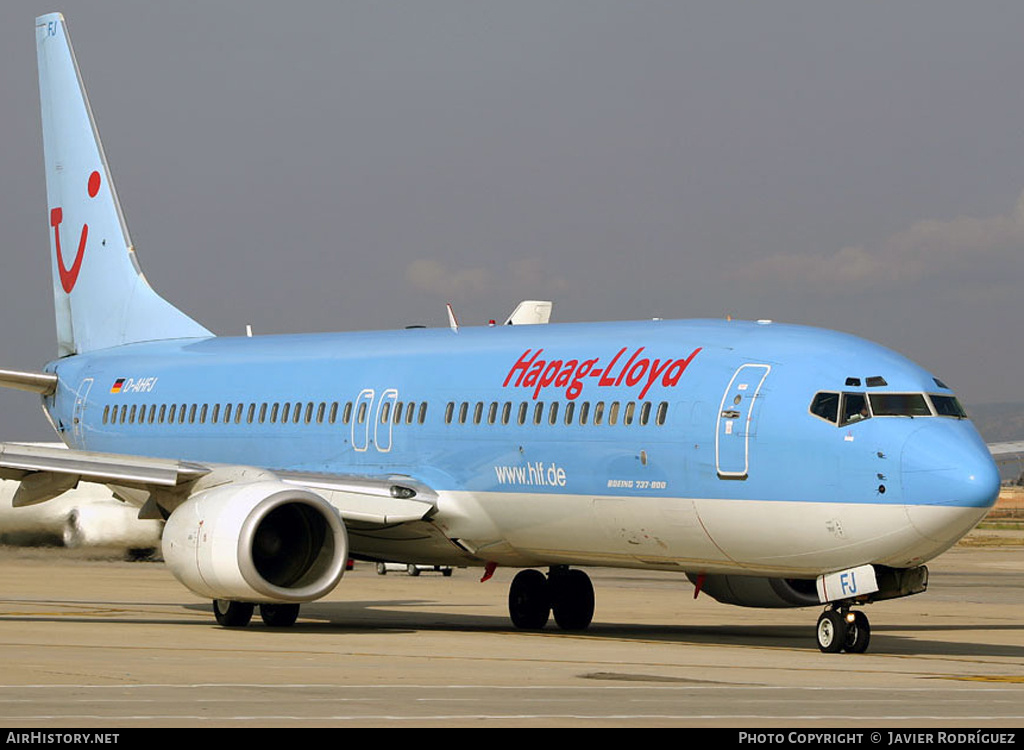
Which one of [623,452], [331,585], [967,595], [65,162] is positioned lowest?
[967,595]

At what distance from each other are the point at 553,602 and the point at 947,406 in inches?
312

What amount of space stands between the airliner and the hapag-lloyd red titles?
0.04 m

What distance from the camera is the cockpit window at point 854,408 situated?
2066 centimetres

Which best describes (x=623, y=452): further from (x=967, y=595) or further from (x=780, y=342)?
(x=967, y=595)

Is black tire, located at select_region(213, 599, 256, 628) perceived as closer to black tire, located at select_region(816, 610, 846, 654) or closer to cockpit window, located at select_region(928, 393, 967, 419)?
black tire, located at select_region(816, 610, 846, 654)

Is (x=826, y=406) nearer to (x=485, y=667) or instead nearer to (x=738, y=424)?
(x=738, y=424)

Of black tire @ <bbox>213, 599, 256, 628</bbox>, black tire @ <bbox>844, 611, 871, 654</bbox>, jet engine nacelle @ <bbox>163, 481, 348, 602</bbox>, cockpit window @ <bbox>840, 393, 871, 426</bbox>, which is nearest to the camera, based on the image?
cockpit window @ <bbox>840, 393, 871, 426</bbox>

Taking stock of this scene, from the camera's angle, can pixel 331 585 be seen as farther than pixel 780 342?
Yes

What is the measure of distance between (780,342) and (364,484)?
6486 millimetres

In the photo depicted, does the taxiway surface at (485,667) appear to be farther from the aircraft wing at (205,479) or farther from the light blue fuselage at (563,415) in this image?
the light blue fuselage at (563,415)

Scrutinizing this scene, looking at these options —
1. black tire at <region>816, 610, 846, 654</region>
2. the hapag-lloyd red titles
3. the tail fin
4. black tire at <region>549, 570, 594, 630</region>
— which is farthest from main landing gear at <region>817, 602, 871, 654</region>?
the tail fin

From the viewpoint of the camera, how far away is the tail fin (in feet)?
111

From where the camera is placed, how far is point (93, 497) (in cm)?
4681
